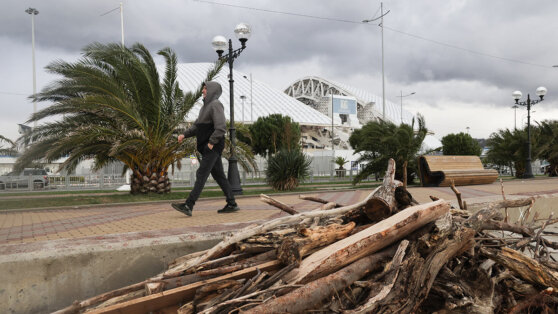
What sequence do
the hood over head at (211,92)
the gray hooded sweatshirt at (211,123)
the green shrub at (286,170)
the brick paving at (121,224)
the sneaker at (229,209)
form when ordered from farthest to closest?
the green shrub at (286,170) → the sneaker at (229,209) → the hood over head at (211,92) → the gray hooded sweatshirt at (211,123) → the brick paving at (121,224)

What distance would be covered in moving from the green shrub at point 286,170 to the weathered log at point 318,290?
1149 cm

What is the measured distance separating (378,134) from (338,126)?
6062 cm

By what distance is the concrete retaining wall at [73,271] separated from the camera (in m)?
2.03

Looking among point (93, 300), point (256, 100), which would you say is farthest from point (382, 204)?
point (256, 100)

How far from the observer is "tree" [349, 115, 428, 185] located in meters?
15.3

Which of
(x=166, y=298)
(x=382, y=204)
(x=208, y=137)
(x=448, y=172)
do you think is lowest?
(x=166, y=298)

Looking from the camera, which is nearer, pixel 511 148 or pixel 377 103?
pixel 511 148

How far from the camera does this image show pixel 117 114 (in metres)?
10.8

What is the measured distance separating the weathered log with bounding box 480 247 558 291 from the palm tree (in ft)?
30.7

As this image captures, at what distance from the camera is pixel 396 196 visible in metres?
2.59

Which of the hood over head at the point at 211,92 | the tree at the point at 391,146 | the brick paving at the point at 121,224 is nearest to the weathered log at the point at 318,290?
the brick paving at the point at 121,224

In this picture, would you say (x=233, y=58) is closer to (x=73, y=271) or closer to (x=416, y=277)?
(x=73, y=271)

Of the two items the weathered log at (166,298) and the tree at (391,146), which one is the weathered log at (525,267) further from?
the tree at (391,146)

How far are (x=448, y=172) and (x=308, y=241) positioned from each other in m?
11.9
